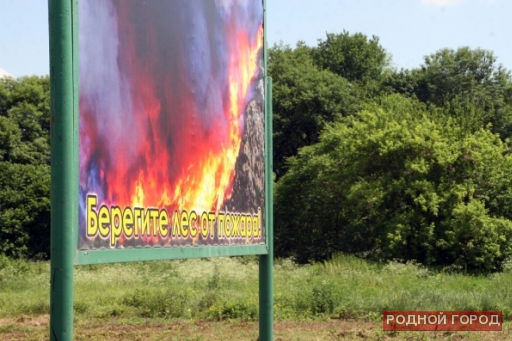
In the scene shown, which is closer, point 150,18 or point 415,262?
point 150,18

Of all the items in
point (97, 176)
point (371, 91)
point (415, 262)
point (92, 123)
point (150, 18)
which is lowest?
point (415, 262)

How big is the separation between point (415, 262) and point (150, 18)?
2237 centimetres

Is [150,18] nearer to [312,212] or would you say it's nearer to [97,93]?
[97,93]

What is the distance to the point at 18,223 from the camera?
35406mm

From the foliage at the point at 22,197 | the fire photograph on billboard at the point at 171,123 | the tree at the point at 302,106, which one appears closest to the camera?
the fire photograph on billboard at the point at 171,123

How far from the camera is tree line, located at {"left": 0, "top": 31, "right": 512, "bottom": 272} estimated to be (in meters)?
26.7

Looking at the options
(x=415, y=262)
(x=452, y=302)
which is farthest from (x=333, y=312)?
(x=415, y=262)

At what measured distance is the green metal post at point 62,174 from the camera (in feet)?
12.6

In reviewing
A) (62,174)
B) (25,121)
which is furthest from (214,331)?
(25,121)

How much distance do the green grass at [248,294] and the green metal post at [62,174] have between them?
10.7 meters

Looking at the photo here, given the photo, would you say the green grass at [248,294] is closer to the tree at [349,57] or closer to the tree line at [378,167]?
the tree line at [378,167]

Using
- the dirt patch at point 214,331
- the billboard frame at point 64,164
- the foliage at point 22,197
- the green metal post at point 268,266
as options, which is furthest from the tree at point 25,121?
the billboard frame at point 64,164

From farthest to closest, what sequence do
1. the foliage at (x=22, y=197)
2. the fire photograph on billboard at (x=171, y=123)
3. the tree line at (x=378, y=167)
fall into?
the foliage at (x=22, y=197) < the tree line at (x=378, y=167) < the fire photograph on billboard at (x=171, y=123)

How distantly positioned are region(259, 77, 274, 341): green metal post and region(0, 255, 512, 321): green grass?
7163 millimetres
